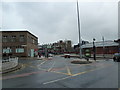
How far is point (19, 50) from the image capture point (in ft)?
116

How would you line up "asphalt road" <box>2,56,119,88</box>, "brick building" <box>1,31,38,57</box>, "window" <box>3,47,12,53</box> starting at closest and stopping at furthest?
"asphalt road" <box>2,56,119,88</box>, "brick building" <box>1,31,38,57</box>, "window" <box>3,47,12,53</box>

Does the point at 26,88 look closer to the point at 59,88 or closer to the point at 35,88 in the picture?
the point at 35,88

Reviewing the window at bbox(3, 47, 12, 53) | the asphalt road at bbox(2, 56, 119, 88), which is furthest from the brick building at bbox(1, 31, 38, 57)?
the asphalt road at bbox(2, 56, 119, 88)

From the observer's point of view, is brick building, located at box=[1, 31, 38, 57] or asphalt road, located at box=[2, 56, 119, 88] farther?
brick building, located at box=[1, 31, 38, 57]

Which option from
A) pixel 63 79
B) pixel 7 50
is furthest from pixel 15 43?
pixel 63 79

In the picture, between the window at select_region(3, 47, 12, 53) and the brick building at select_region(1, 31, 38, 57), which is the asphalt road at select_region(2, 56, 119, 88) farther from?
the window at select_region(3, 47, 12, 53)

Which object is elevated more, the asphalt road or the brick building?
the brick building

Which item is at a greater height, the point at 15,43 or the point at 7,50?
the point at 15,43

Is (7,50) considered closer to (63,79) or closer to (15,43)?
(15,43)

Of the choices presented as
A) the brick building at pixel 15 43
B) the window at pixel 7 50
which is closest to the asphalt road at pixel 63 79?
the brick building at pixel 15 43

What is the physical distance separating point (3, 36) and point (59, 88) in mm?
37220

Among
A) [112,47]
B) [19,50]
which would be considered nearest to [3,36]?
[19,50]

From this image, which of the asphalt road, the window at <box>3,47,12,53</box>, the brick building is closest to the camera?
the asphalt road

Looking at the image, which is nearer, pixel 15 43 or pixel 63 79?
pixel 63 79
